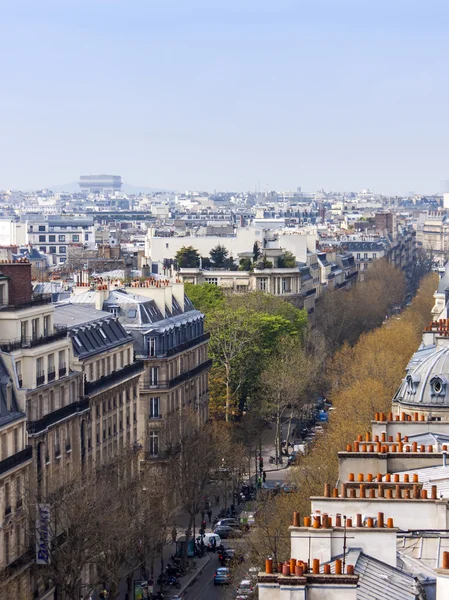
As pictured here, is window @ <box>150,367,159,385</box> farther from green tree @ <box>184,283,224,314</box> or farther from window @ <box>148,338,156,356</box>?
green tree @ <box>184,283,224,314</box>

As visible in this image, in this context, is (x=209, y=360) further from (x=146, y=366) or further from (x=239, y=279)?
(x=239, y=279)

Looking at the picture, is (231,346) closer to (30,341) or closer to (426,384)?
(426,384)

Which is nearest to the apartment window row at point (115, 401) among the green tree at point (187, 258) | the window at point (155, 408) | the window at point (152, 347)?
the window at point (155, 408)

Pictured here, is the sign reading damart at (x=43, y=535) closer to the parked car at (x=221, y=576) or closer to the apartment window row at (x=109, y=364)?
the parked car at (x=221, y=576)

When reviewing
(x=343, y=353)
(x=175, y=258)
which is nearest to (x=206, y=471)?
(x=343, y=353)

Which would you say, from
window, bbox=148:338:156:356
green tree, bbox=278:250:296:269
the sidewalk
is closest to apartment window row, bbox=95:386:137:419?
window, bbox=148:338:156:356
